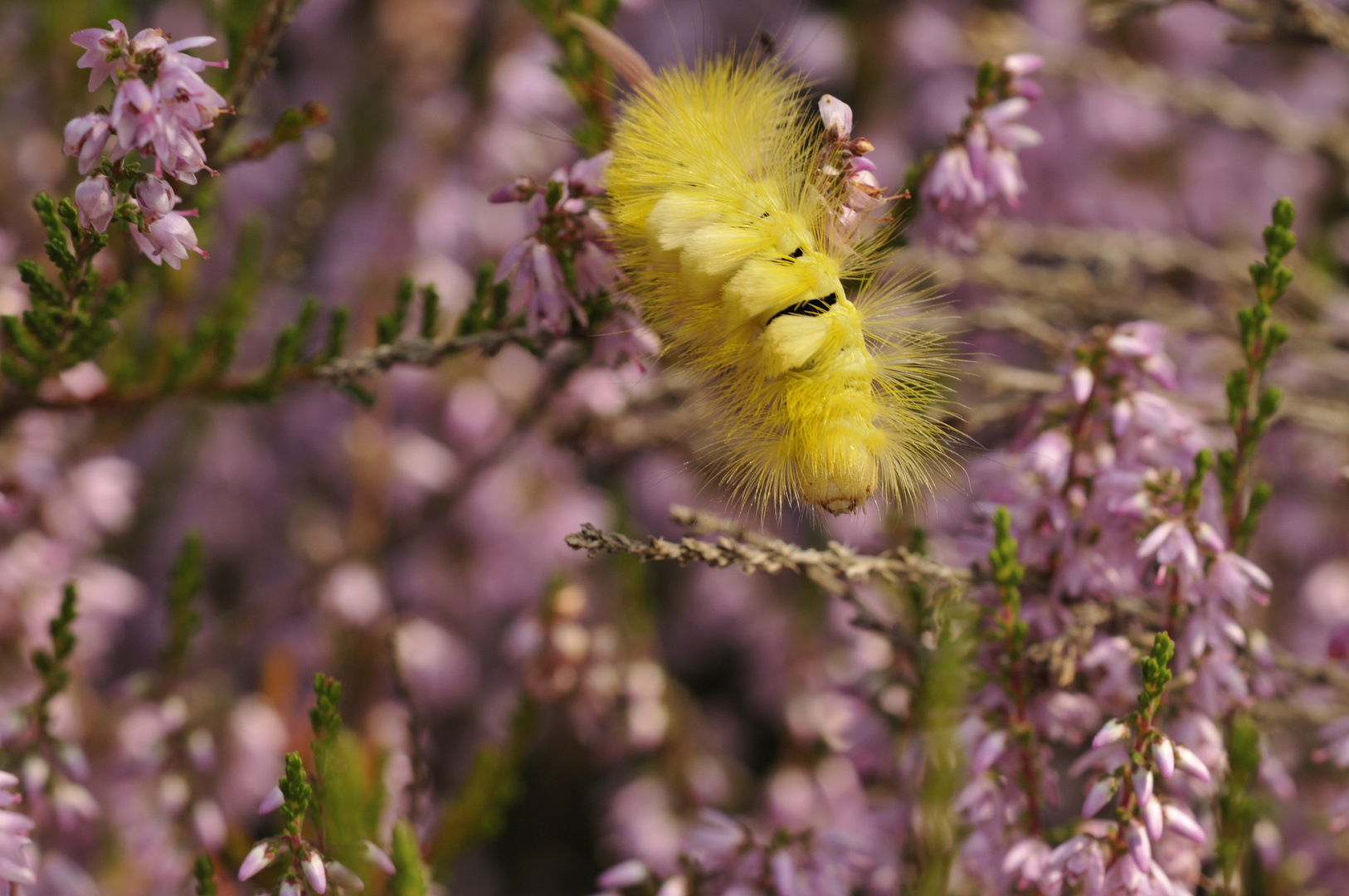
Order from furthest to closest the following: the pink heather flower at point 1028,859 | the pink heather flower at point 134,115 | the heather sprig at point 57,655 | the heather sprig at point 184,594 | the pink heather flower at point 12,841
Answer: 1. the heather sprig at point 184,594
2. the heather sprig at point 57,655
3. the pink heather flower at point 1028,859
4. the pink heather flower at point 12,841
5. the pink heather flower at point 134,115

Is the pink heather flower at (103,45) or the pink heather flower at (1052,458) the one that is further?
the pink heather flower at (1052,458)

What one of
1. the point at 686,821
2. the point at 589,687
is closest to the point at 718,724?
the point at 686,821

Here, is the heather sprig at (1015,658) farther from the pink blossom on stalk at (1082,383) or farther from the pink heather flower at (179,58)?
the pink heather flower at (179,58)

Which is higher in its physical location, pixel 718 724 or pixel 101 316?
pixel 101 316

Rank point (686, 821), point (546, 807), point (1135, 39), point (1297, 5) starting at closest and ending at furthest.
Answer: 1. point (1297, 5)
2. point (686, 821)
3. point (546, 807)
4. point (1135, 39)

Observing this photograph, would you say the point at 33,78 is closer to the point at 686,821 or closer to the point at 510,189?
the point at 510,189

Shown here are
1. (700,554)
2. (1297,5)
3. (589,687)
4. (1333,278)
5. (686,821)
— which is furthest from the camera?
(1333,278)

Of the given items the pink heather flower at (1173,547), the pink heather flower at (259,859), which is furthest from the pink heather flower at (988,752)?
the pink heather flower at (259,859)
